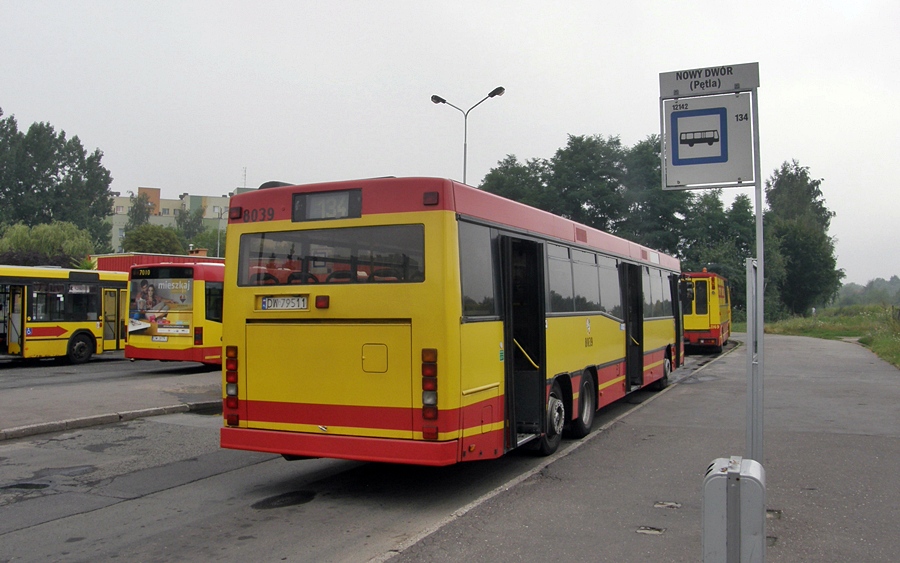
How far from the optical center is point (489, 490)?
7727mm

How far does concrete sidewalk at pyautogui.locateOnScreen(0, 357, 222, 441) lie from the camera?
1150 cm

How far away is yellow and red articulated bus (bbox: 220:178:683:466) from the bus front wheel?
60.3 feet

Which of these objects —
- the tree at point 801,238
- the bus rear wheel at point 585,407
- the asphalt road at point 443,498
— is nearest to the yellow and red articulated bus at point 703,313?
the asphalt road at point 443,498

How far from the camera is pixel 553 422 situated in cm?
925

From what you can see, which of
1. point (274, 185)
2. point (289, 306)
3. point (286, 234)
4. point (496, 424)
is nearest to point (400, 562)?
point (496, 424)

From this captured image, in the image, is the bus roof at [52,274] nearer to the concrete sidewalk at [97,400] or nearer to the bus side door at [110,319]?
the bus side door at [110,319]

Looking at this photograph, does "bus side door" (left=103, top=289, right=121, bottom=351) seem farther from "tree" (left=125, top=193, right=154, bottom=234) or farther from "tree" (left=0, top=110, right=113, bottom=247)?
"tree" (left=125, top=193, right=154, bottom=234)

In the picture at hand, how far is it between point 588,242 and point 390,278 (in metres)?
5.00

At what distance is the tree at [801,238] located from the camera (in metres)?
76.9

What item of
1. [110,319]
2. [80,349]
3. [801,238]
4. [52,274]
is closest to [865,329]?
[801,238]

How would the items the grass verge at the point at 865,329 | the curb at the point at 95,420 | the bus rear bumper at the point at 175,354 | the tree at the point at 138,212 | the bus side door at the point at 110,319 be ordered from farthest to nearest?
the tree at the point at 138,212 < the grass verge at the point at 865,329 < the bus side door at the point at 110,319 < the bus rear bumper at the point at 175,354 < the curb at the point at 95,420

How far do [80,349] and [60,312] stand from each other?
1456mm

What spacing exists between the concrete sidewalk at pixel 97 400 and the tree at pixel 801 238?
64.8 meters

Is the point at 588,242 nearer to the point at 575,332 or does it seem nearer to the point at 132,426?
the point at 575,332
